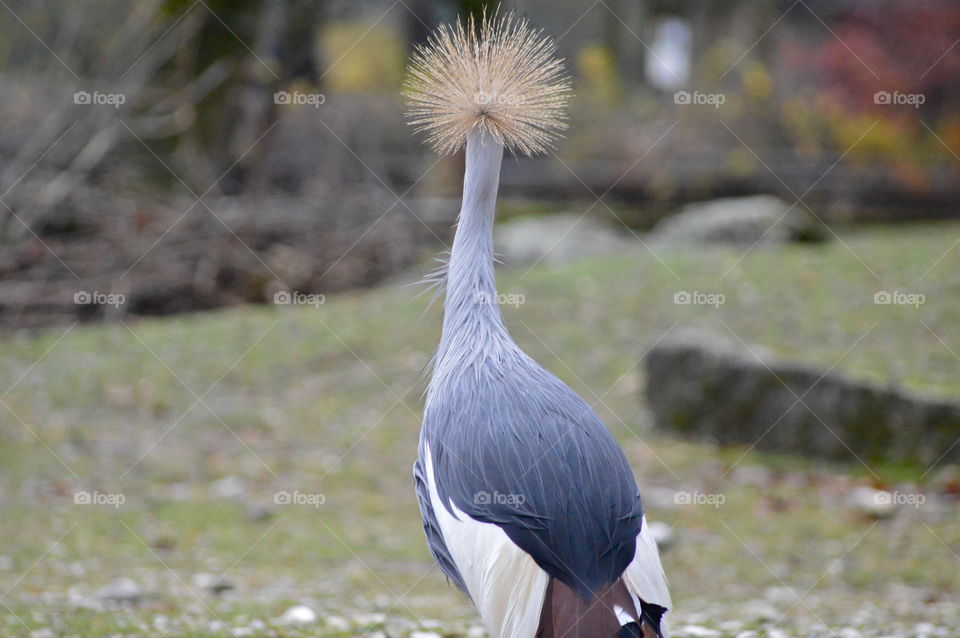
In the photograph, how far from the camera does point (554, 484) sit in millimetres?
2846

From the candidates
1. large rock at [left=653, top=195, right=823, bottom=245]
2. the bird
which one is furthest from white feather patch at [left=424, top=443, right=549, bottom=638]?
large rock at [left=653, top=195, right=823, bottom=245]

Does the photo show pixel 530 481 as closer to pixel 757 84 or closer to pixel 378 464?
pixel 378 464

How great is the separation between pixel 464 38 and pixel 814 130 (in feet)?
41.6

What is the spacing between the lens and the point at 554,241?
38.4 feet

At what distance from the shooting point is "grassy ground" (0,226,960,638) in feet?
15.0

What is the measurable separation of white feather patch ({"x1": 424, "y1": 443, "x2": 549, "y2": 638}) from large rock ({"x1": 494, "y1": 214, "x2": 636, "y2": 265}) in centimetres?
816

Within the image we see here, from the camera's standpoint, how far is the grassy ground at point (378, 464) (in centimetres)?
457

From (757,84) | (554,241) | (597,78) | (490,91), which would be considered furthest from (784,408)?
(597,78)

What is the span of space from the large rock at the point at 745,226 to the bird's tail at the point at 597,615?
8624mm

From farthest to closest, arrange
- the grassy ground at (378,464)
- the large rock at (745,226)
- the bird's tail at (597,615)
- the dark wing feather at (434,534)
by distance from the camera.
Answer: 1. the large rock at (745,226)
2. the grassy ground at (378,464)
3. the dark wing feather at (434,534)
4. the bird's tail at (597,615)

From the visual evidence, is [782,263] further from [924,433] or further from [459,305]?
[459,305]

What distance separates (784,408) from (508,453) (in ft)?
13.5

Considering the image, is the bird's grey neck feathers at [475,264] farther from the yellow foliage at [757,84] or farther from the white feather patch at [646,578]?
the yellow foliage at [757,84]

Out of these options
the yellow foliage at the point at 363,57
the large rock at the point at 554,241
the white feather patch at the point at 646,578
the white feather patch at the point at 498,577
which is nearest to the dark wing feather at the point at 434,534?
the white feather patch at the point at 498,577
